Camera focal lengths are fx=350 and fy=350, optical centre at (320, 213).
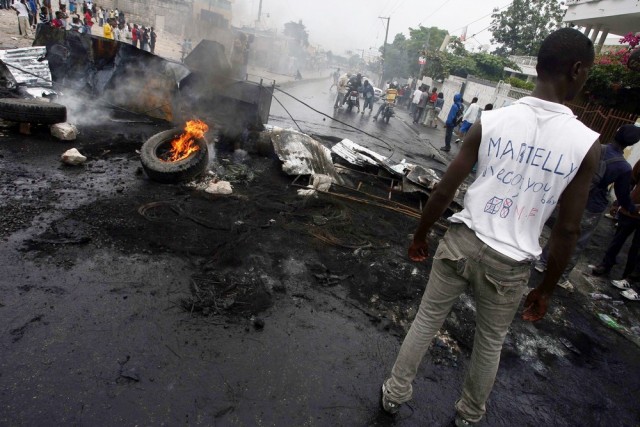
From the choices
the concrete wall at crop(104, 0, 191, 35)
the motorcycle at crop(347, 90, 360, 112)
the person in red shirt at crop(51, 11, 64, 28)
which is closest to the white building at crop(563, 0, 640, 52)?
the motorcycle at crop(347, 90, 360, 112)

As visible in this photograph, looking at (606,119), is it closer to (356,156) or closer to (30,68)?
(356,156)

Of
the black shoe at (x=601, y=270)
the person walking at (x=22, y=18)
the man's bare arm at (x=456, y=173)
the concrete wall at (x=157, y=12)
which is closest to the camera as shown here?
the man's bare arm at (x=456, y=173)

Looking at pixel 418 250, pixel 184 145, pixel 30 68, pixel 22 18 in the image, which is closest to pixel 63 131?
pixel 184 145

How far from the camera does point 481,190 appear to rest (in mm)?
2008

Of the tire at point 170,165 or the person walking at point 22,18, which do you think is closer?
Result: the tire at point 170,165

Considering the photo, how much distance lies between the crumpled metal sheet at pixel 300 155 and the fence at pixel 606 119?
29.2 ft

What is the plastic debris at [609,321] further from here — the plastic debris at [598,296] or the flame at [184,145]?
the flame at [184,145]

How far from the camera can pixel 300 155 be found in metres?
6.94

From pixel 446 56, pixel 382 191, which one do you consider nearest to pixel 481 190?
pixel 382 191

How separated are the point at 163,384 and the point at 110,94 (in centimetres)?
866

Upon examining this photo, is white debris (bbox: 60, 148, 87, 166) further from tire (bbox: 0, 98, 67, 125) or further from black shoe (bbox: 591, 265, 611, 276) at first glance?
black shoe (bbox: 591, 265, 611, 276)

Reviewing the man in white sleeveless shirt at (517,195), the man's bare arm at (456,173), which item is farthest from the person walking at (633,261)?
the man's bare arm at (456,173)

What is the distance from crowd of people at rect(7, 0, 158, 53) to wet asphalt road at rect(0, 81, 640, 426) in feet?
40.1

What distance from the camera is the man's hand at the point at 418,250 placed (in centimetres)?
232
